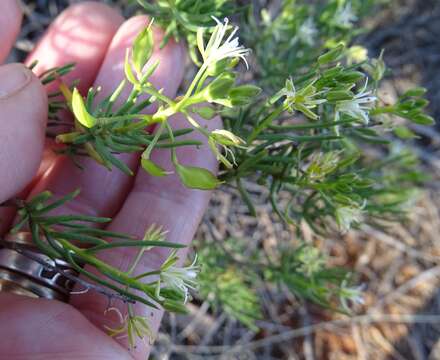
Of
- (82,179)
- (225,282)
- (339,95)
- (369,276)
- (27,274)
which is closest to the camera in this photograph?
(339,95)

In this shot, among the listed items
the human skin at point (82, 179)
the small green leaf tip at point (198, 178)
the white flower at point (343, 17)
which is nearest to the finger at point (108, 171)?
the human skin at point (82, 179)

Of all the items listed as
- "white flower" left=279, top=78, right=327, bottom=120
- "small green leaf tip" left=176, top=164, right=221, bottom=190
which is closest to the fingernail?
"small green leaf tip" left=176, top=164, right=221, bottom=190

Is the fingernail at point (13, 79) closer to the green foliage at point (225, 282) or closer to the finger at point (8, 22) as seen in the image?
the finger at point (8, 22)

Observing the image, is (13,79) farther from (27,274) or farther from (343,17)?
(343,17)

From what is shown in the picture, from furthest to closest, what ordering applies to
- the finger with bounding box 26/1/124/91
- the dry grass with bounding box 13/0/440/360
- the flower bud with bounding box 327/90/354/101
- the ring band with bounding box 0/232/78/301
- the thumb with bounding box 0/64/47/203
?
the dry grass with bounding box 13/0/440/360 < the finger with bounding box 26/1/124/91 < the ring band with bounding box 0/232/78/301 < the thumb with bounding box 0/64/47/203 < the flower bud with bounding box 327/90/354/101

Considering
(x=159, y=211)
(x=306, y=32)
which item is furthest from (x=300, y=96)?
(x=306, y=32)

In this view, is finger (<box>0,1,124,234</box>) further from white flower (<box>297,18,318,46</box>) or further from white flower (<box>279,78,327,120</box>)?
white flower (<box>279,78,327,120</box>)

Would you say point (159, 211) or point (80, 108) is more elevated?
point (80, 108)
